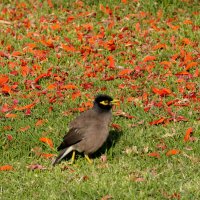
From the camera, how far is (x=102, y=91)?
33.8 ft

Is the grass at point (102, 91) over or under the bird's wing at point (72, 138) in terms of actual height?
under

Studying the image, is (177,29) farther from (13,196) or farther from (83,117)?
(13,196)

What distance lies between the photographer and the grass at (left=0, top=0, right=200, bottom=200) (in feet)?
23.6

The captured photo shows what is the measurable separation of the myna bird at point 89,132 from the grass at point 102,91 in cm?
21

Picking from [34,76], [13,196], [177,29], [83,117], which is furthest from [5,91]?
[177,29]

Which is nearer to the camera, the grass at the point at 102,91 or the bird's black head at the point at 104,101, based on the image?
the grass at the point at 102,91

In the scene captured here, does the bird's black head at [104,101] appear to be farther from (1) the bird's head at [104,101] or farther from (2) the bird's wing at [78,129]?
(2) the bird's wing at [78,129]

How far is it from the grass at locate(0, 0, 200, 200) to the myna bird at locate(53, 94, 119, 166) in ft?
0.68

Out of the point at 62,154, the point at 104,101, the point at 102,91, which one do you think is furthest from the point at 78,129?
the point at 102,91

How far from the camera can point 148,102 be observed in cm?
959

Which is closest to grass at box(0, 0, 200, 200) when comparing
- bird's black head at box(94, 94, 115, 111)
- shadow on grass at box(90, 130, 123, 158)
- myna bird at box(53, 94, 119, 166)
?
shadow on grass at box(90, 130, 123, 158)

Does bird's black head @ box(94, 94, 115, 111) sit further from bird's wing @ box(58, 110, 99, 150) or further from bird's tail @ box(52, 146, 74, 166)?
bird's tail @ box(52, 146, 74, 166)

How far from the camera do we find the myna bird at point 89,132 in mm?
7785

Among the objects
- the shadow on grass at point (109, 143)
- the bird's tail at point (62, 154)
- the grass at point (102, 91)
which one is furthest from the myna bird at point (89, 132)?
the shadow on grass at point (109, 143)
